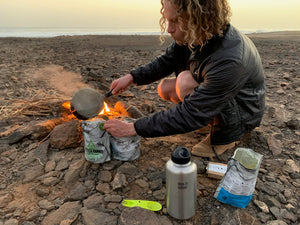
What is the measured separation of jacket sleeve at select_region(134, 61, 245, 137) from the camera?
1.96m

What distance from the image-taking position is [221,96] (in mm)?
2002

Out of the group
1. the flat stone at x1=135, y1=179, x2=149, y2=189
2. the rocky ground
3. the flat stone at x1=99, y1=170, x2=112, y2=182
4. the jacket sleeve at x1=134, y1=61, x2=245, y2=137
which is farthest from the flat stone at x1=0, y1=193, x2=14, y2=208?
the jacket sleeve at x1=134, y1=61, x2=245, y2=137

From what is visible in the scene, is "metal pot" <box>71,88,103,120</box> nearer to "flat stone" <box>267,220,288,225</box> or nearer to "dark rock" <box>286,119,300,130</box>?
"flat stone" <box>267,220,288,225</box>

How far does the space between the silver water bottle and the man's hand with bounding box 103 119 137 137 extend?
1.82 feet

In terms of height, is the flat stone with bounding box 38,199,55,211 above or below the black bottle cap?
below

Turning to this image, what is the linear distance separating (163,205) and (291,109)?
8.57 feet

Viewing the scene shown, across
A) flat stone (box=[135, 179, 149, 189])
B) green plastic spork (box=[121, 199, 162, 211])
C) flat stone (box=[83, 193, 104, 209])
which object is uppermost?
flat stone (box=[83, 193, 104, 209])

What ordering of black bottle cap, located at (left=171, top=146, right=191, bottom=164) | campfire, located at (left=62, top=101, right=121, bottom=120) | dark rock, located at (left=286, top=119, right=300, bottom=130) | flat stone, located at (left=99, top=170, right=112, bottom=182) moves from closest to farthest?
black bottle cap, located at (left=171, top=146, right=191, bottom=164)
flat stone, located at (left=99, top=170, right=112, bottom=182)
campfire, located at (left=62, top=101, right=121, bottom=120)
dark rock, located at (left=286, top=119, right=300, bottom=130)

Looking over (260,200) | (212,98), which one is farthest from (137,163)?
(260,200)

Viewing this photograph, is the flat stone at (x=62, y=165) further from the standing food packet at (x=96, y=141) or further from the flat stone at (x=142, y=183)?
the flat stone at (x=142, y=183)

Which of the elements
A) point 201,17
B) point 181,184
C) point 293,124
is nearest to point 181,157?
point 181,184

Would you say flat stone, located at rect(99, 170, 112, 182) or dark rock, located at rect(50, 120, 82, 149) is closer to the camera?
flat stone, located at rect(99, 170, 112, 182)

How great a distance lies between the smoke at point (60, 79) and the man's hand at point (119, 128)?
223 cm

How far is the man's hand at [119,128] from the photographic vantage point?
212 centimetres
